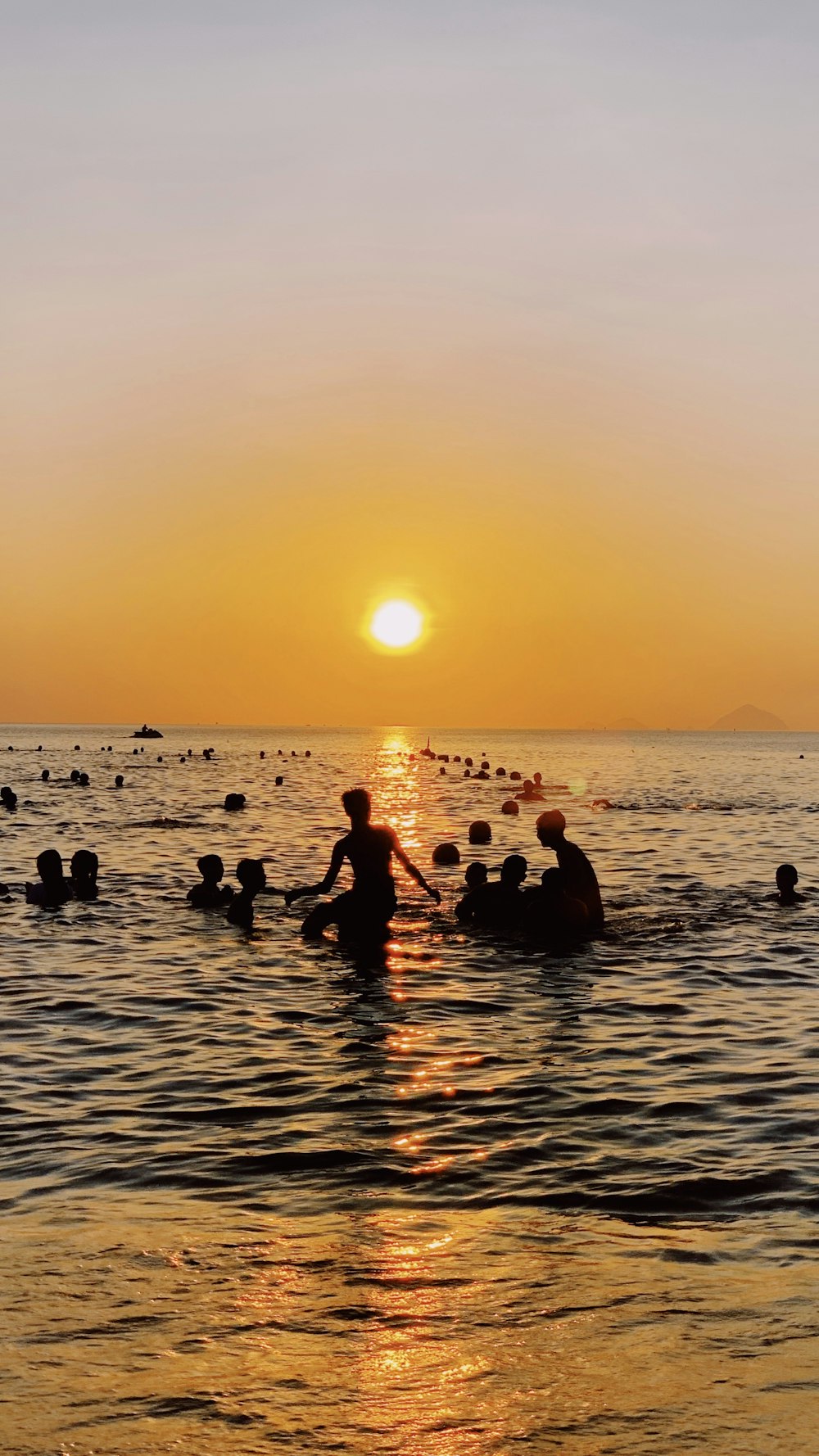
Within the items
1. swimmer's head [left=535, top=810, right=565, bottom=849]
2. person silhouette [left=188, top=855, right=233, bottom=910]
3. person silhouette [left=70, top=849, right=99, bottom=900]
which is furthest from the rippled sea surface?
person silhouette [left=70, top=849, right=99, bottom=900]

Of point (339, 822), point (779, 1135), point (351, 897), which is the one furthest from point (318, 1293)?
Answer: point (339, 822)

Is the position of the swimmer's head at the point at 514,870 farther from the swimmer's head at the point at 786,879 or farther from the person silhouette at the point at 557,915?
the swimmer's head at the point at 786,879

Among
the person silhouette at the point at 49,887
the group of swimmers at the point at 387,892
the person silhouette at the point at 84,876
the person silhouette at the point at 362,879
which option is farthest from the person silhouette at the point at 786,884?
the person silhouette at the point at 49,887

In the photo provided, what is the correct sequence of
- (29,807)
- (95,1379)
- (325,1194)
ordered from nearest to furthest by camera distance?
(95,1379) < (325,1194) < (29,807)

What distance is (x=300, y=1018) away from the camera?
51.5ft

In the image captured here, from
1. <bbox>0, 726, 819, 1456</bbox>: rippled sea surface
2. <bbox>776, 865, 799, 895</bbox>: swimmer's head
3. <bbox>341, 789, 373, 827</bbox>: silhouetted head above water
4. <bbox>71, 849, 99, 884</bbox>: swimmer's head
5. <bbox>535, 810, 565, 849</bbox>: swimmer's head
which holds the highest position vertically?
<bbox>341, 789, 373, 827</bbox>: silhouetted head above water

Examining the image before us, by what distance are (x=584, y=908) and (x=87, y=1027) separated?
30.8 feet

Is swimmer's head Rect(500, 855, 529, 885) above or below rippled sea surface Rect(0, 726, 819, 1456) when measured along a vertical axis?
above

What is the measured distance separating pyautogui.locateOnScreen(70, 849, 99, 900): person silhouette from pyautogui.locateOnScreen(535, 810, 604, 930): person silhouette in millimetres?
10600

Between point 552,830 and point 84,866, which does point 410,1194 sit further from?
point 84,866

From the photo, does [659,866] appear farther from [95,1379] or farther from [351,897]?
[95,1379]

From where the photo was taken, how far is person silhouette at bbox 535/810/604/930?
20.3 metres

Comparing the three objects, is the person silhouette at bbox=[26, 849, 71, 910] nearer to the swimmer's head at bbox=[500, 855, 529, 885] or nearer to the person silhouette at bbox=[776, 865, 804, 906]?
the swimmer's head at bbox=[500, 855, 529, 885]

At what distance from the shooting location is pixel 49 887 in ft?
83.9
